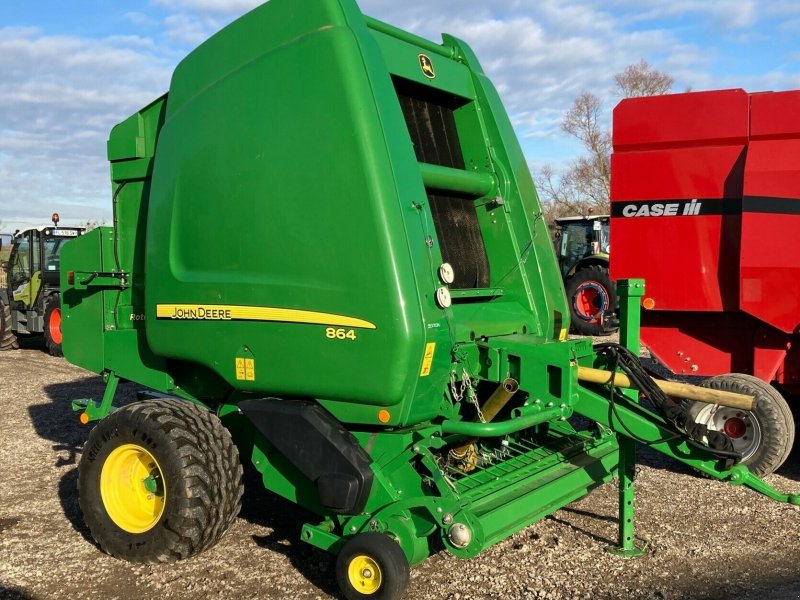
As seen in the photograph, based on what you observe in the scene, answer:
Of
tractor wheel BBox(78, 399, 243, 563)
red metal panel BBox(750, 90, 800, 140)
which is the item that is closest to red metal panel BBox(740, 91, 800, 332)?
red metal panel BBox(750, 90, 800, 140)

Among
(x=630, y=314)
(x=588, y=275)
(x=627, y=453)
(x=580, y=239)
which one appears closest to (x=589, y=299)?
(x=588, y=275)

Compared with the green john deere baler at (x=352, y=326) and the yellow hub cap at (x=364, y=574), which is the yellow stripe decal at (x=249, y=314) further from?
the yellow hub cap at (x=364, y=574)

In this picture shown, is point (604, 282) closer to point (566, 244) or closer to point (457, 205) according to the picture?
point (566, 244)

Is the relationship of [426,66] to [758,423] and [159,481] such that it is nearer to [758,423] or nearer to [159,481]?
[159,481]

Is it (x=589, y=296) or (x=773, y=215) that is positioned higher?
(x=773, y=215)

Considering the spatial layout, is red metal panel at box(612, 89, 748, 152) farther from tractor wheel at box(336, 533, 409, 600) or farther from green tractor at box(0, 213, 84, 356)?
green tractor at box(0, 213, 84, 356)

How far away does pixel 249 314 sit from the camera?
11.6ft

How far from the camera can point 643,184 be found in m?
5.95

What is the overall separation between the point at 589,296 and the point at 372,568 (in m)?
11.6

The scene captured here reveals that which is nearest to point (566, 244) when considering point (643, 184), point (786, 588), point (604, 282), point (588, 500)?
point (604, 282)

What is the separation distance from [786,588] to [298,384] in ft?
8.43

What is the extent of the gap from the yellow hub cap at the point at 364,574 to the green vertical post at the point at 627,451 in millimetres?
1505

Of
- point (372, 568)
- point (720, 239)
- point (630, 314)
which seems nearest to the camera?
point (372, 568)

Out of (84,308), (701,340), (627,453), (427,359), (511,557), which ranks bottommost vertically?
(511,557)
